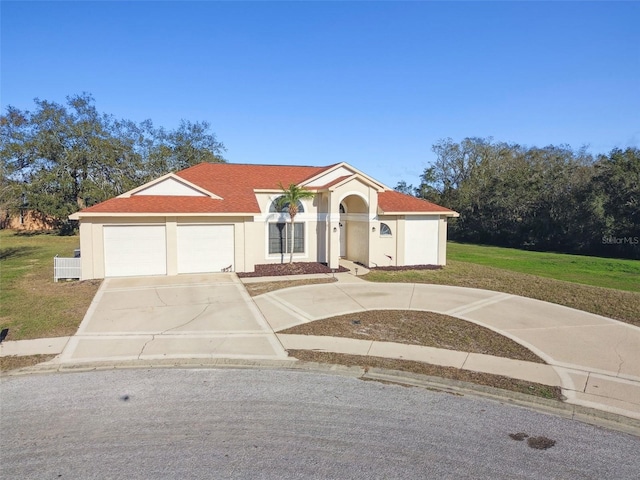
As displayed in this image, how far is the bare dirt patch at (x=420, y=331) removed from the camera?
371 inches

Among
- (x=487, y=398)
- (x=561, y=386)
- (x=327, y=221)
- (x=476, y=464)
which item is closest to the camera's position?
(x=476, y=464)

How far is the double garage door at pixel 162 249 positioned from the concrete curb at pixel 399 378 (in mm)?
9635

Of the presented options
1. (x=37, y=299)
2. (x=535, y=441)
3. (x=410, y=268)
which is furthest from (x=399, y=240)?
(x=535, y=441)

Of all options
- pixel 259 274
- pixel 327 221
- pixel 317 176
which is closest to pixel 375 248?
pixel 327 221

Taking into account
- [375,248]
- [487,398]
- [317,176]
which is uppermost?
[317,176]

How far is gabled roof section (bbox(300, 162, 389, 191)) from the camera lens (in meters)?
20.3

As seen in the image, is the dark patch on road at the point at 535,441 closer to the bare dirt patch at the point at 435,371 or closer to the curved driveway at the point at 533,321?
the bare dirt patch at the point at 435,371

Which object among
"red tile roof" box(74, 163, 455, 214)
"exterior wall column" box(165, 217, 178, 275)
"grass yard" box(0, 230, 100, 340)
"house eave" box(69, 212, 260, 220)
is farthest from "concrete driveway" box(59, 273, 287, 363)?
"red tile roof" box(74, 163, 455, 214)

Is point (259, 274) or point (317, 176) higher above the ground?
point (317, 176)

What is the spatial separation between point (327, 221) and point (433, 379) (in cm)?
1331

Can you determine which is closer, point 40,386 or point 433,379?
point 40,386

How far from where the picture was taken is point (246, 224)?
18.6 meters

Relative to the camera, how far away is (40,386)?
7207 mm

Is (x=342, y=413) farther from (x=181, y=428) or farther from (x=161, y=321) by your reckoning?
(x=161, y=321)
